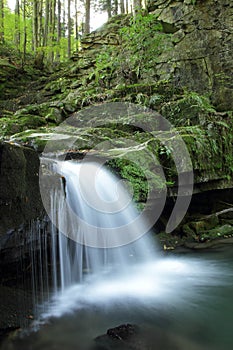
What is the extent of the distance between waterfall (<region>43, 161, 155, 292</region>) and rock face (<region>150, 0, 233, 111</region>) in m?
6.13

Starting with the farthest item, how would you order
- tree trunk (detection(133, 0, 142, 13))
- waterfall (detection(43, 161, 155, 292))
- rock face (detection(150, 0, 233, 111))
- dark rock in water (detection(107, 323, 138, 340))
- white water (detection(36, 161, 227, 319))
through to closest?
1. tree trunk (detection(133, 0, 142, 13))
2. rock face (detection(150, 0, 233, 111))
3. waterfall (detection(43, 161, 155, 292))
4. white water (detection(36, 161, 227, 319))
5. dark rock in water (detection(107, 323, 138, 340))

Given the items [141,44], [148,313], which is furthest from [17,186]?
[141,44]

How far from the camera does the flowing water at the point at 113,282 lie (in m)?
3.21

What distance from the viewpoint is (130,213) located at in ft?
18.6

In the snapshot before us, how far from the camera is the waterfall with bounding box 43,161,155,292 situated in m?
4.48

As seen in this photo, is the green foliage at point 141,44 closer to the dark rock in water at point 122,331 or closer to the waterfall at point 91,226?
the waterfall at point 91,226

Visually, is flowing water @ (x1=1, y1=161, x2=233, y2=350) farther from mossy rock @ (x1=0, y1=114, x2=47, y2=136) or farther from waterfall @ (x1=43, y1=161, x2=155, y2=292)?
mossy rock @ (x1=0, y1=114, x2=47, y2=136)

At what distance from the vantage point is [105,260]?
17.8ft

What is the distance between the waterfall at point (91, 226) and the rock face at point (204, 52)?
6.13m

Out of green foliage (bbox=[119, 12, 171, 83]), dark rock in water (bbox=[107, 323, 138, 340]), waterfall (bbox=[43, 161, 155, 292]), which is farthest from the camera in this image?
green foliage (bbox=[119, 12, 171, 83])

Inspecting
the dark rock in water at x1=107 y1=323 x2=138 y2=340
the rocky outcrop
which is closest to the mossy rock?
the rocky outcrop

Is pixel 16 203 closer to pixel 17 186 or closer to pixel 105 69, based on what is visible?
pixel 17 186

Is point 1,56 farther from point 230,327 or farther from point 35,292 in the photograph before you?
point 230,327

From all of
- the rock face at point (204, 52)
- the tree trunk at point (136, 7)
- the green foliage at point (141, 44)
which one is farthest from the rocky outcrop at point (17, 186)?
the tree trunk at point (136, 7)
